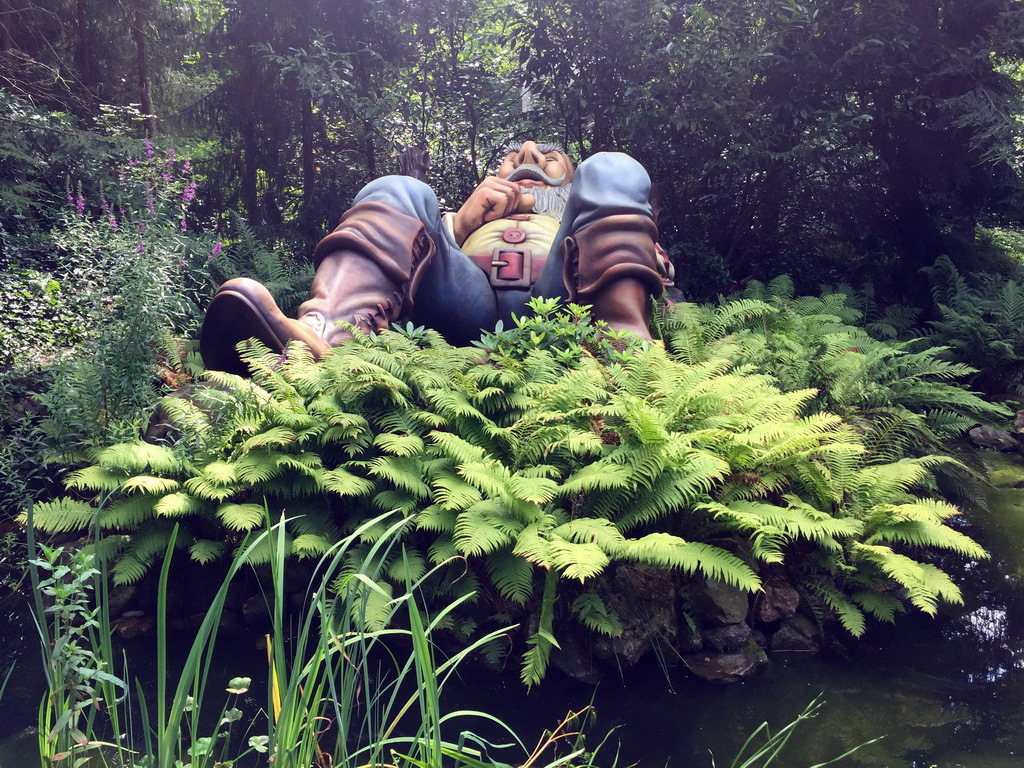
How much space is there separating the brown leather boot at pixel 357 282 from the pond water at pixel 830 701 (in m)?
1.58

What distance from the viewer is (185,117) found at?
9766 millimetres

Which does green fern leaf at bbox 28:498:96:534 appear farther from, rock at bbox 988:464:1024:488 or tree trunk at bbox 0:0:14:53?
tree trunk at bbox 0:0:14:53

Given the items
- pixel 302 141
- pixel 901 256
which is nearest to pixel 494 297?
pixel 901 256

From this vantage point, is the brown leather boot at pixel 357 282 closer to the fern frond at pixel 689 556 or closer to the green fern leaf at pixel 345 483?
the green fern leaf at pixel 345 483

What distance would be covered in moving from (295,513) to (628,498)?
52.5 inches

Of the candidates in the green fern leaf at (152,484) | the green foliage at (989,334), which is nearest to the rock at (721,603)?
the green fern leaf at (152,484)

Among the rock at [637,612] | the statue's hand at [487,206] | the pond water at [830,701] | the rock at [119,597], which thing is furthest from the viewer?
the statue's hand at [487,206]

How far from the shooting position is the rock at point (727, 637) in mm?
2846

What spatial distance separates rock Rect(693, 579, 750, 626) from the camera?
2.87 meters

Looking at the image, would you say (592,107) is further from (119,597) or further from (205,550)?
(119,597)

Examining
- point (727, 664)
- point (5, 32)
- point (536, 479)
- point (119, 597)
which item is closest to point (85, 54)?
point (5, 32)

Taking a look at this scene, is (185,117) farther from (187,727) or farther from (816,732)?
(816,732)

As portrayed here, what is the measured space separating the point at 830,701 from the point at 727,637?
41cm

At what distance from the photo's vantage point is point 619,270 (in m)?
4.29
